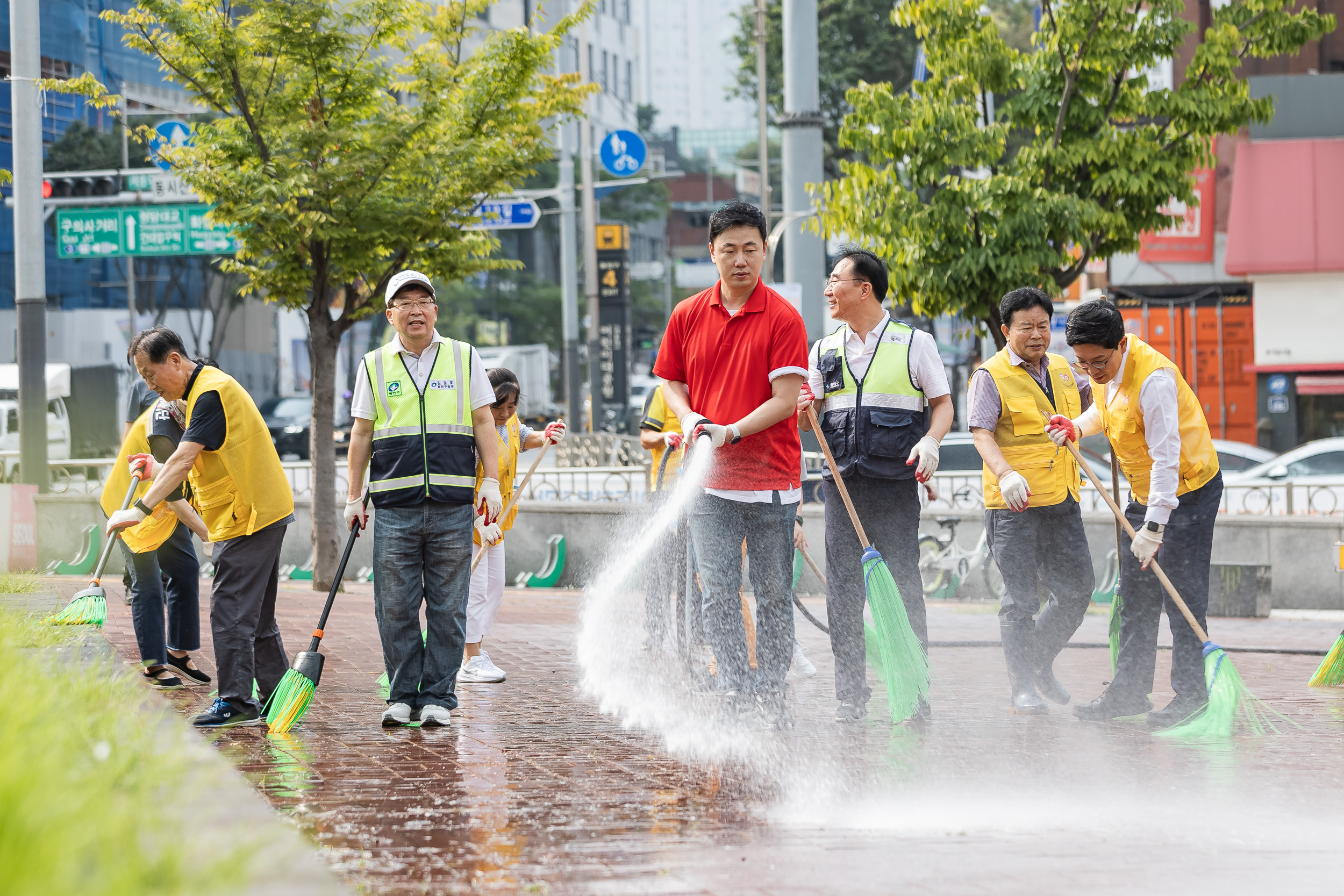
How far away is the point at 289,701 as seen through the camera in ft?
18.6

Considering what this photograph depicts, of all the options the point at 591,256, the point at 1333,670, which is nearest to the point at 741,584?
the point at 1333,670

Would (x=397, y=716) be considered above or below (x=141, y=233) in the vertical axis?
below

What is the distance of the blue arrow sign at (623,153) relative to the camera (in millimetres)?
24594

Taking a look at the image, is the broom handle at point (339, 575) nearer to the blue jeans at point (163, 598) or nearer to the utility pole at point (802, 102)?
the blue jeans at point (163, 598)

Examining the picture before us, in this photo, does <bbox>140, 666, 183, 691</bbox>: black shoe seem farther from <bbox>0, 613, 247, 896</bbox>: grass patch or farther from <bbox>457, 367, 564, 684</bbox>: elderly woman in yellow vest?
<bbox>0, 613, 247, 896</bbox>: grass patch

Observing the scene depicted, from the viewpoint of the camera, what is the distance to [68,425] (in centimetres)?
3006

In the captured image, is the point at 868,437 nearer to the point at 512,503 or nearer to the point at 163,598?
the point at 512,503

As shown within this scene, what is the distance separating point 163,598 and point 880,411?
395 cm

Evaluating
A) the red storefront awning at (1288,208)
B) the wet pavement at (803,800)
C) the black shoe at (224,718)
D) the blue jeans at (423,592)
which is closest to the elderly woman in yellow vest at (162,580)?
the wet pavement at (803,800)

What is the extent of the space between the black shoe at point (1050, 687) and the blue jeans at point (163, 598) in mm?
4277

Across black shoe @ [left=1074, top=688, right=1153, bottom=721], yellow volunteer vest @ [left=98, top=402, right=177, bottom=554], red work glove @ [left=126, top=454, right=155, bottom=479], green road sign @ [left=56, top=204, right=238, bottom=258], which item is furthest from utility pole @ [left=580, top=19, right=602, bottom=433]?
black shoe @ [left=1074, top=688, right=1153, bottom=721]

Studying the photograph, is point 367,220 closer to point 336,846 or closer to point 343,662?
point 343,662

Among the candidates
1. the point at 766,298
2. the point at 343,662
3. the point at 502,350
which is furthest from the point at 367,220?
the point at 502,350

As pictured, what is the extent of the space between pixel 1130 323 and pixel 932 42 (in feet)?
49.1
